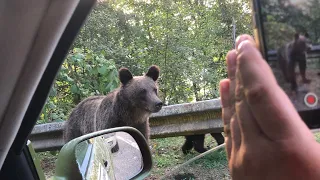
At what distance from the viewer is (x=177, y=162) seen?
4293 mm

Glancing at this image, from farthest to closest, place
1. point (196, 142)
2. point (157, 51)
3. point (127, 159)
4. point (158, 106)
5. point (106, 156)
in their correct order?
1. point (157, 51)
2. point (196, 142)
3. point (158, 106)
4. point (127, 159)
5. point (106, 156)

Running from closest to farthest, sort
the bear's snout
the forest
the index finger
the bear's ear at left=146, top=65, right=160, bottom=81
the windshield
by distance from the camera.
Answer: the index finger, the bear's snout, the bear's ear at left=146, top=65, right=160, bottom=81, the windshield, the forest

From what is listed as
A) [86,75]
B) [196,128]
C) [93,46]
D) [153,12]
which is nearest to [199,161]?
[196,128]

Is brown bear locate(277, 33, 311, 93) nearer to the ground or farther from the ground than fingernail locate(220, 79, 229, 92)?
farther from the ground

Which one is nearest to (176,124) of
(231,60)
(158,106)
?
(158,106)

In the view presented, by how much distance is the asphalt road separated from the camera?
1.89m

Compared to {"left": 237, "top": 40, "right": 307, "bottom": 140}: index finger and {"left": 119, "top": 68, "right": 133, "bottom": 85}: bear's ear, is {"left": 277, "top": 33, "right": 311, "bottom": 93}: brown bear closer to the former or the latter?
{"left": 237, "top": 40, "right": 307, "bottom": 140}: index finger

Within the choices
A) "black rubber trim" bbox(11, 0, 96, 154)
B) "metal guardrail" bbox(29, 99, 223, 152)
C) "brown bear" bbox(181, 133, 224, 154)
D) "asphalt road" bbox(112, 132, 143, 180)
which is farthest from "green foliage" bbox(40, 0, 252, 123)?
"black rubber trim" bbox(11, 0, 96, 154)

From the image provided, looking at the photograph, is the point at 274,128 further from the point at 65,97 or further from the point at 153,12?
the point at 153,12

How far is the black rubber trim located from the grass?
0.57 m

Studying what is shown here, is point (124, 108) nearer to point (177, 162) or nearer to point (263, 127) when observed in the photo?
point (177, 162)

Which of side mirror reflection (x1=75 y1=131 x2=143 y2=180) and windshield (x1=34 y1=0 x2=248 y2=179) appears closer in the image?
side mirror reflection (x1=75 y1=131 x2=143 y2=180)

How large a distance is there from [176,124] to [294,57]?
3.71 m

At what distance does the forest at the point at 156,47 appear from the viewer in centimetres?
552
